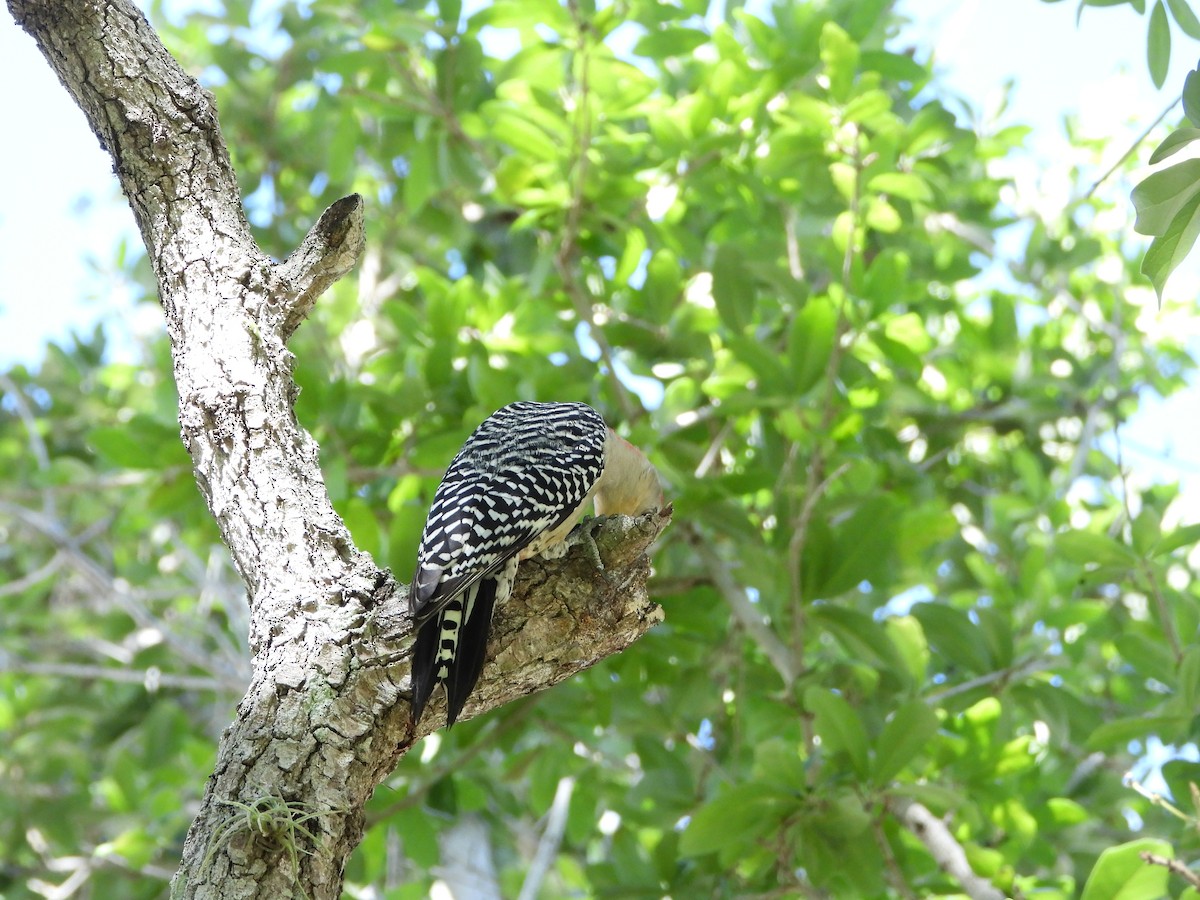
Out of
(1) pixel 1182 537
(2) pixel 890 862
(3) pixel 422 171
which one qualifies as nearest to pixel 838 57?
(3) pixel 422 171

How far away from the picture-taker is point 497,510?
2.81 m

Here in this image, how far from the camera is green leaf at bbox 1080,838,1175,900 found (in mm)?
2902

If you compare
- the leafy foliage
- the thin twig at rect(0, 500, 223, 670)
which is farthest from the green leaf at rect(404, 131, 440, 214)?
the thin twig at rect(0, 500, 223, 670)

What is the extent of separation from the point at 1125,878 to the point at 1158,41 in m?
2.05

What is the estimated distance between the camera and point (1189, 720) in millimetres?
3377

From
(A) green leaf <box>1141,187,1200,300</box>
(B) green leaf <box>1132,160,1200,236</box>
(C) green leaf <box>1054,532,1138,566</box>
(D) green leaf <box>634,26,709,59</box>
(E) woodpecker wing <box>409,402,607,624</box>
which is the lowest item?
(C) green leaf <box>1054,532,1138,566</box>

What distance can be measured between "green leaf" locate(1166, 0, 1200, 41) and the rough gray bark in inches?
61.0

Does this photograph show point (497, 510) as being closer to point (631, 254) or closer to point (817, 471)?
point (817, 471)

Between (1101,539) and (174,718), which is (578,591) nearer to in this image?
(1101,539)

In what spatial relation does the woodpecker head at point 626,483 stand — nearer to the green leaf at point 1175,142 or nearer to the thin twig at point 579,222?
the thin twig at point 579,222

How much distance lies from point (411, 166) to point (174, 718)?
3.00m

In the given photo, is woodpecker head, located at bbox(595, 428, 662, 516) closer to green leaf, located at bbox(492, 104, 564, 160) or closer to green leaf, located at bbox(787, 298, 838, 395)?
green leaf, located at bbox(787, 298, 838, 395)

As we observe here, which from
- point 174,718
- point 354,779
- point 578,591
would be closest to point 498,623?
point 578,591

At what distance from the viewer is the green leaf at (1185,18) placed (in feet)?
8.05
